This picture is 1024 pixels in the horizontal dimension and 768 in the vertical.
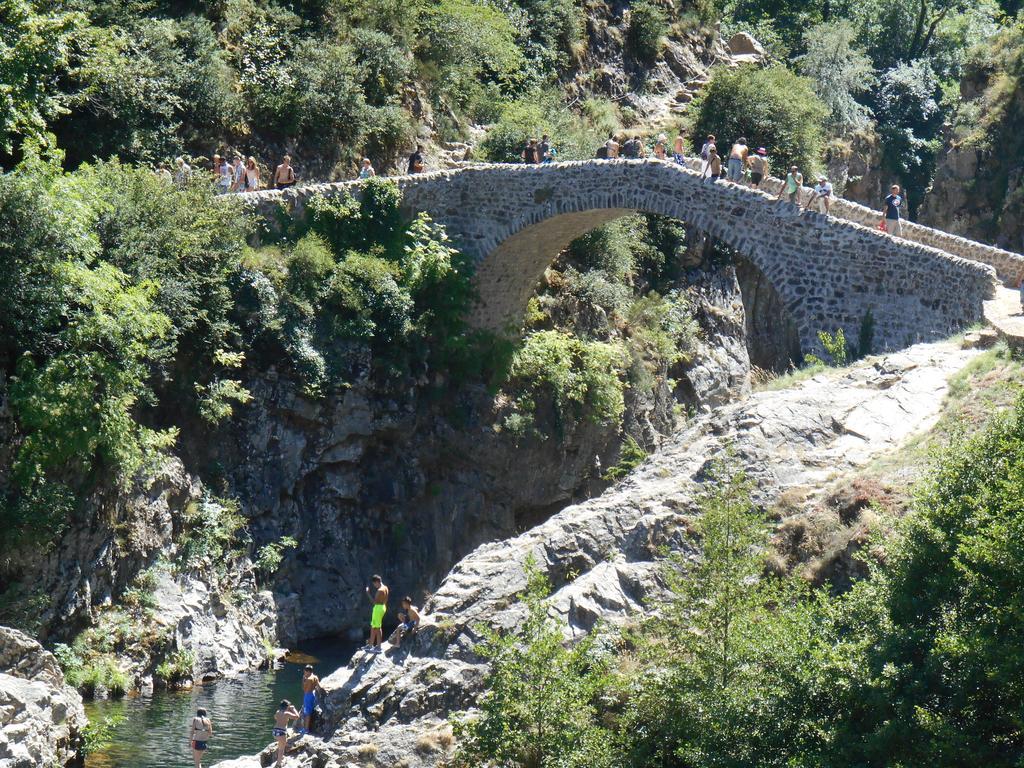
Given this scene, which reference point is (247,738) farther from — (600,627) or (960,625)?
(960,625)

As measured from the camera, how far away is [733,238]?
32.0m

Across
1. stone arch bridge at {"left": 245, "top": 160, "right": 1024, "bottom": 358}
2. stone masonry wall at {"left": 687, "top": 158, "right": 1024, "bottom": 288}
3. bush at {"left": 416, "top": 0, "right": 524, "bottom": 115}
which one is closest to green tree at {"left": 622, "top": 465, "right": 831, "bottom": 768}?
stone arch bridge at {"left": 245, "top": 160, "right": 1024, "bottom": 358}

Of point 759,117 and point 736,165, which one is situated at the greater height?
point 736,165

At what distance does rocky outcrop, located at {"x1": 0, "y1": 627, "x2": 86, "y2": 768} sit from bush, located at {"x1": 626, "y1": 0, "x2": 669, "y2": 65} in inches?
1310

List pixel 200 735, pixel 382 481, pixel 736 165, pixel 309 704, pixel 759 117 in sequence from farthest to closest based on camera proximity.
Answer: pixel 759 117 < pixel 382 481 < pixel 736 165 < pixel 200 735 < pixel 309 704

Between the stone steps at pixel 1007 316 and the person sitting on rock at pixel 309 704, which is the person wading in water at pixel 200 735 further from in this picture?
the stone steps at pixel 1007 316

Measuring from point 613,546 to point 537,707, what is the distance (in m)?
4.32

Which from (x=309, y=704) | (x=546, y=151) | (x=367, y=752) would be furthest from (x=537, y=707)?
(x=546, y=151)

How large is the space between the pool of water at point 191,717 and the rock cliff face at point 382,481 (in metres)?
3.52

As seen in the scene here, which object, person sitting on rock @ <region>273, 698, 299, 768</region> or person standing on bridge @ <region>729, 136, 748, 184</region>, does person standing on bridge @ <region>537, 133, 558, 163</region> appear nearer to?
person standing on bridge @ <region>729, 136, 748, 184</region>

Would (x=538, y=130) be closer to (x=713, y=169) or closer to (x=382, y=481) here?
(x=713, y=169)

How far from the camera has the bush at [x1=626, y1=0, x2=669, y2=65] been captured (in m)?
52.0

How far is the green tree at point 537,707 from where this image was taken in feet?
62.3

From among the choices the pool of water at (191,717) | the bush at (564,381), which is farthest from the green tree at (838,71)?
the pool of water at (191,717)
